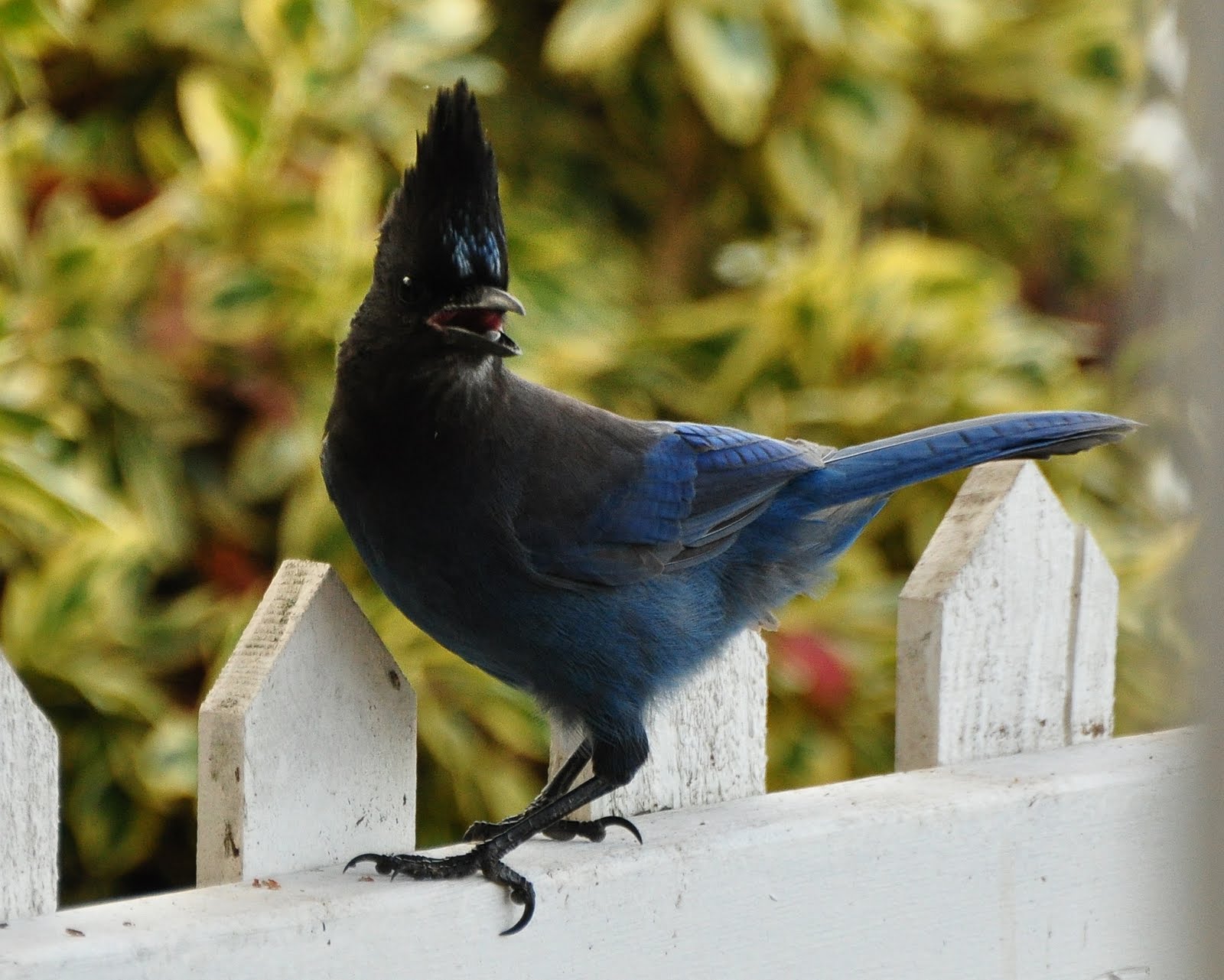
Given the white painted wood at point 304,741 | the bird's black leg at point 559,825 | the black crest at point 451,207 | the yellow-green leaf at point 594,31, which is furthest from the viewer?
the yellow-green leaf at point 594,31

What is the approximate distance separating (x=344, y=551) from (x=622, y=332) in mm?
753

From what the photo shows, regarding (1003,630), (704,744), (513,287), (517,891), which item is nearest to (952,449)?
(1003,630)

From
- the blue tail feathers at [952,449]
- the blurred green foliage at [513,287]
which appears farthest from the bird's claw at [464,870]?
the blurred green foliage at [513,287]

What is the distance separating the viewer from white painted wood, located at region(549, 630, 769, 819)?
1881 mm

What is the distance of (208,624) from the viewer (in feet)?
8.98

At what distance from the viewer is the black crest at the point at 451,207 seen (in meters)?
1.65

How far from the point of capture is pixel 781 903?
70.2 inches

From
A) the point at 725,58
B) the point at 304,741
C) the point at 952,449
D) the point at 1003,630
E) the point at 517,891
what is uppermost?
the point at 725,58

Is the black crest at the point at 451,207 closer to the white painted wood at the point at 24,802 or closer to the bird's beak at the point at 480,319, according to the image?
the bird's beak at the point at 480,319

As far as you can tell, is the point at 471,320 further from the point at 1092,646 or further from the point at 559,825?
the point at 1092,646

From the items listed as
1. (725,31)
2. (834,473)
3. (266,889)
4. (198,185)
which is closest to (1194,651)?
(266,889)

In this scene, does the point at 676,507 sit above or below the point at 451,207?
below

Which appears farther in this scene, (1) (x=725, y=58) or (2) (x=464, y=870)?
(1) (x=725, y=58)

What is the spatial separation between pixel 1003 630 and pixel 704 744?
0.42 metres
